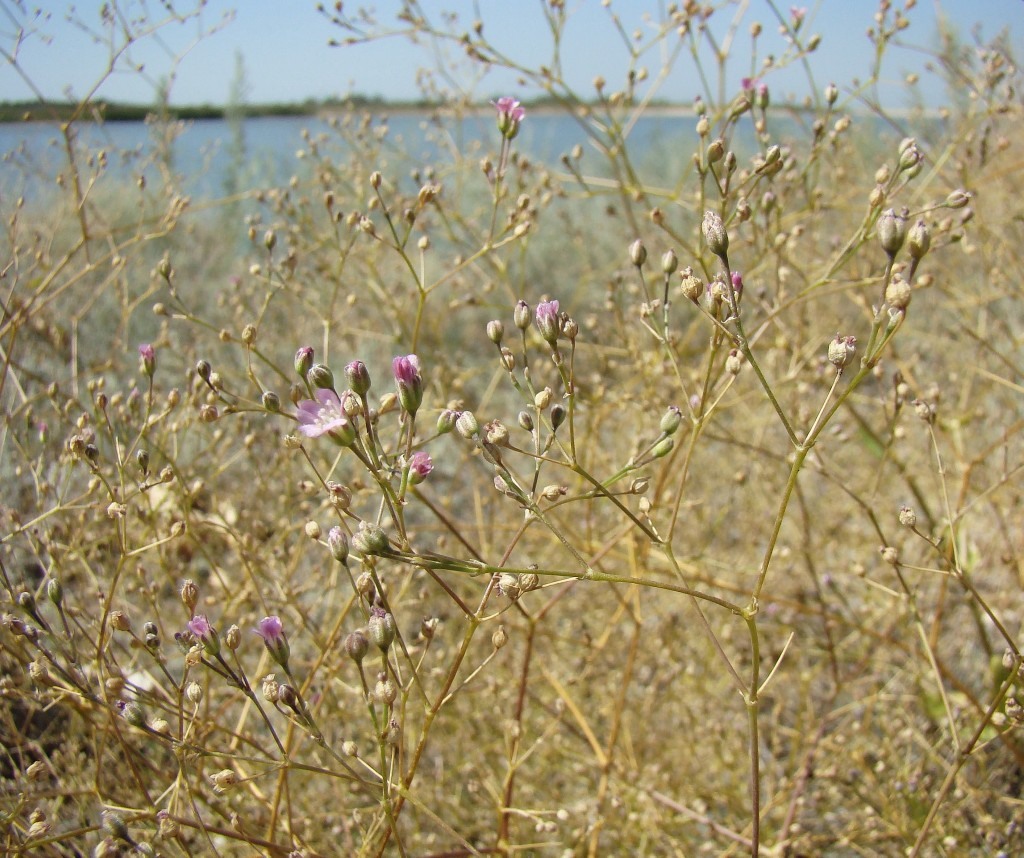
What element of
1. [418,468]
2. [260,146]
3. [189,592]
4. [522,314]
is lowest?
[189,592]

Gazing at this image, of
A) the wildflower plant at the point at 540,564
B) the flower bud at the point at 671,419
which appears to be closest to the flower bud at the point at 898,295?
the wildflower plant at the point at 540,564

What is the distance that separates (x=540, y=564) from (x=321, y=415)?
6.17 ft

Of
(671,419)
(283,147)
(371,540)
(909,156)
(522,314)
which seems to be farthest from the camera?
(283,147)

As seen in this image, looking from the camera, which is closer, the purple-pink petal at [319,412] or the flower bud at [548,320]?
the purple-pink petal at [319,412]

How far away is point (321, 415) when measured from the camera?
4.17 feet

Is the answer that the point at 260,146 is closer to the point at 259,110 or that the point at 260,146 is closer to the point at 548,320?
the point at 259,110

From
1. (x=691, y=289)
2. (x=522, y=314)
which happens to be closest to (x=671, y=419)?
(x=691, y=289)

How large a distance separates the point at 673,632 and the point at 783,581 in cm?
87

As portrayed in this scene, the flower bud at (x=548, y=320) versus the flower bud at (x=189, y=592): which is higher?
the flower bud at (x=548, y=320)

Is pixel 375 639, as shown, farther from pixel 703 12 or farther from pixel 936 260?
pixel 936 260

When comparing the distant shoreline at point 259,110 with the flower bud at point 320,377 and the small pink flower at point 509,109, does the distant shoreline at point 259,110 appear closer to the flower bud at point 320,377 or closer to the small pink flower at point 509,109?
the small pink flower at point 509,109

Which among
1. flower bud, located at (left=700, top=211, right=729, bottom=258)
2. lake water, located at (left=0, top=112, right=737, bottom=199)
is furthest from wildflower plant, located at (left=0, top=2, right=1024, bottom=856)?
lake water, located at (left=0, top=112, right=737, bottom=199)

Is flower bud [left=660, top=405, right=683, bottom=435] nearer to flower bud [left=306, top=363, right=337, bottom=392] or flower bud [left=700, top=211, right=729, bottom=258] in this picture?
flower bud [left=700, top=211, right=729, bottom=258]

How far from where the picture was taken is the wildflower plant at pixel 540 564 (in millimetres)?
1311
